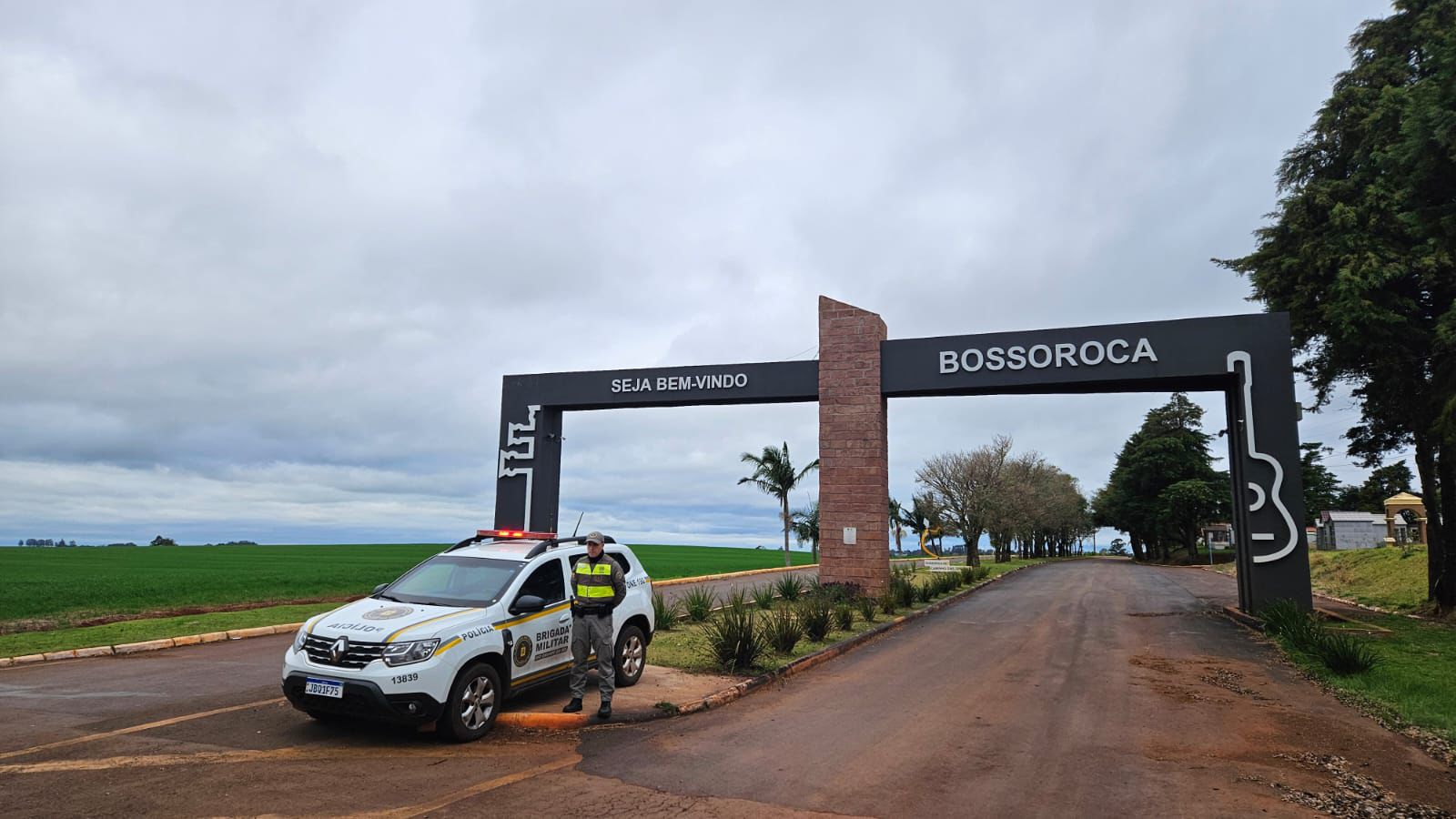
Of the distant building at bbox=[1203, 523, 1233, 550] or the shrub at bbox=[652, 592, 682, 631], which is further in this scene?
the distant building at bbox=[1203, 523, 1233, 550]

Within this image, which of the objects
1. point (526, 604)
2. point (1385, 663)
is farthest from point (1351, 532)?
point (526, 604)

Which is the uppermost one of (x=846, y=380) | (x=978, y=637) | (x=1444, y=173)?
(x=1444, y=173)

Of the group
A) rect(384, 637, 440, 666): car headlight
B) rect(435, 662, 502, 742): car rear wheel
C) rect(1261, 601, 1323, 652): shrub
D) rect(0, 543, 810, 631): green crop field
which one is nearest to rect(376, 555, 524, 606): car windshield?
rect(435, 662, 502, 742): car rear wheel

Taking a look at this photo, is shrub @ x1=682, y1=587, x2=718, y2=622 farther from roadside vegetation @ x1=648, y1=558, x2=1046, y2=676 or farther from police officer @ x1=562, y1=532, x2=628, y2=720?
police officer @ x1=562, y1=532, x2=628, y2=720

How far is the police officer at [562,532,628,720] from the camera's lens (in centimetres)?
843

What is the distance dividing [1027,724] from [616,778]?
4327 millimetres

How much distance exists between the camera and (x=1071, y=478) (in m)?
84.1

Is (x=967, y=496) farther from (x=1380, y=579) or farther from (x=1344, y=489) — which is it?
(x=1344, y=489)

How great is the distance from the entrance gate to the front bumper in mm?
14339

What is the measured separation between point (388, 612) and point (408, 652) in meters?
0.77

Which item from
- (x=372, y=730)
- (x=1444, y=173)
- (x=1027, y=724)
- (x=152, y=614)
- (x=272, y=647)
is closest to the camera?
(x=372, y=730)

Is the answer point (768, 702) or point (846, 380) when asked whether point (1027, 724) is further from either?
point (846, 380)

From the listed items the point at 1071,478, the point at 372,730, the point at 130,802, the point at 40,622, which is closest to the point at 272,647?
the point at 40,622

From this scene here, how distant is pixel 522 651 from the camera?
825 centimetres
